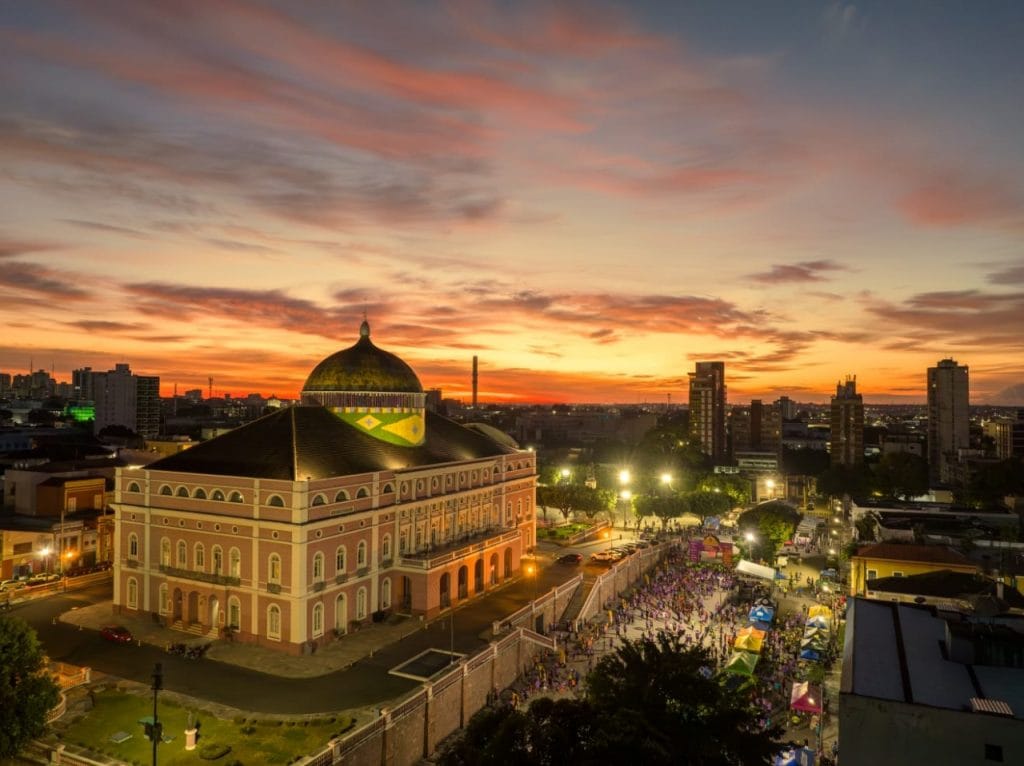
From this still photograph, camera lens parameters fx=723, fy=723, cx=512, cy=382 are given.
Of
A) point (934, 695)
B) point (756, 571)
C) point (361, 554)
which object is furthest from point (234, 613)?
point (756, 571)

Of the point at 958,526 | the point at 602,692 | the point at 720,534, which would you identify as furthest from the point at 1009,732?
the point at 720,534

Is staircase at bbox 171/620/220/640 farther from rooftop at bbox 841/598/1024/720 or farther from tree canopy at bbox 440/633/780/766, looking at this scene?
rooftop at bbox 841/598/1024/720

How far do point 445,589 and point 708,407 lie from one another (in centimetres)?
13633

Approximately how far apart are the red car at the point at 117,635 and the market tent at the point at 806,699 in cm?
3720

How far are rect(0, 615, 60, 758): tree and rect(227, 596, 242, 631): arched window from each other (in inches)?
562

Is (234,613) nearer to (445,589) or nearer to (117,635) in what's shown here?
(117,635)

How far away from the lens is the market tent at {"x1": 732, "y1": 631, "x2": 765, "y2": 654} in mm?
42750

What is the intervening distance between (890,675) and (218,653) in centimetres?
3412

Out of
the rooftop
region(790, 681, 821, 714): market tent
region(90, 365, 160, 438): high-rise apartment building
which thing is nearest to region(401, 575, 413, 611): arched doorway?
region(790, 681, 821, 714): market tent

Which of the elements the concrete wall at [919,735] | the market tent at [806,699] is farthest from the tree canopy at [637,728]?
the market tent at [806,699]

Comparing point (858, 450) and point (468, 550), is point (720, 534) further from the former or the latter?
point (858, 450)

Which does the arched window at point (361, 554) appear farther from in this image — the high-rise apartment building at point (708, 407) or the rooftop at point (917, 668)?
the high-rise apartment building at point (708, 407)

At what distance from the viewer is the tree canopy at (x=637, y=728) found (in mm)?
19953

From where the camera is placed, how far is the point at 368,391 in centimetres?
5550
